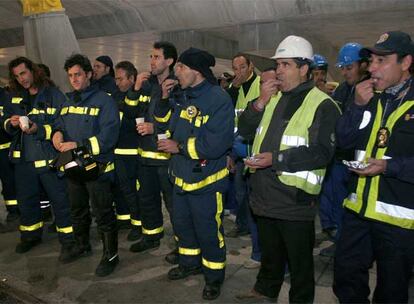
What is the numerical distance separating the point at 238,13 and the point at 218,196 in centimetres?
494

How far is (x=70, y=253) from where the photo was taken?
420cm

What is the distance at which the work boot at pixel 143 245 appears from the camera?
4309 millimetres

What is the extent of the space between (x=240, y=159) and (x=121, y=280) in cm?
173

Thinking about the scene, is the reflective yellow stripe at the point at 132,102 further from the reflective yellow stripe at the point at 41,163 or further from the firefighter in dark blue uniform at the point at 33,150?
the reflective yellow stripe at the point at 41,163

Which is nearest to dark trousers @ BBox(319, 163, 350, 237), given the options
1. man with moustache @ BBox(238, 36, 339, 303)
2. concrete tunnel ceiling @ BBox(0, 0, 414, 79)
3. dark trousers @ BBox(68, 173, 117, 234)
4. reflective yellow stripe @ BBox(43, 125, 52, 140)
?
man with moustache @ BBox(238, 36, 339, 303)

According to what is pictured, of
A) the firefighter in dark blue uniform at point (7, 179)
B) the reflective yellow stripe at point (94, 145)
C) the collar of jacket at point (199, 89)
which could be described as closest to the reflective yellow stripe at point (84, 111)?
the reflective yellow stripe at point (94, 145)

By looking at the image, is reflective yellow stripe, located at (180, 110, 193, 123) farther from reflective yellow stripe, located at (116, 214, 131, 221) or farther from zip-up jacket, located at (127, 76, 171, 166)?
reflective yellow stripe, located at (116, 214, 131, 221)

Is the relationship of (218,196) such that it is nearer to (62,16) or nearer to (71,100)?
(71,100)

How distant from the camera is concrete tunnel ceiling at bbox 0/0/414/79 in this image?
6453 millimetres

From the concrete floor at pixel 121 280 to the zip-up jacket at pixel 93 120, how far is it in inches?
44.9

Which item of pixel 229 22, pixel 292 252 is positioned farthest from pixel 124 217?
pixel 229 22

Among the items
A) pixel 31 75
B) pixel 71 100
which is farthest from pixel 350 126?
pixel 31 75

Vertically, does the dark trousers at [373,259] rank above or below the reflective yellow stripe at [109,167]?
below

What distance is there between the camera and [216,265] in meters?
3.31
